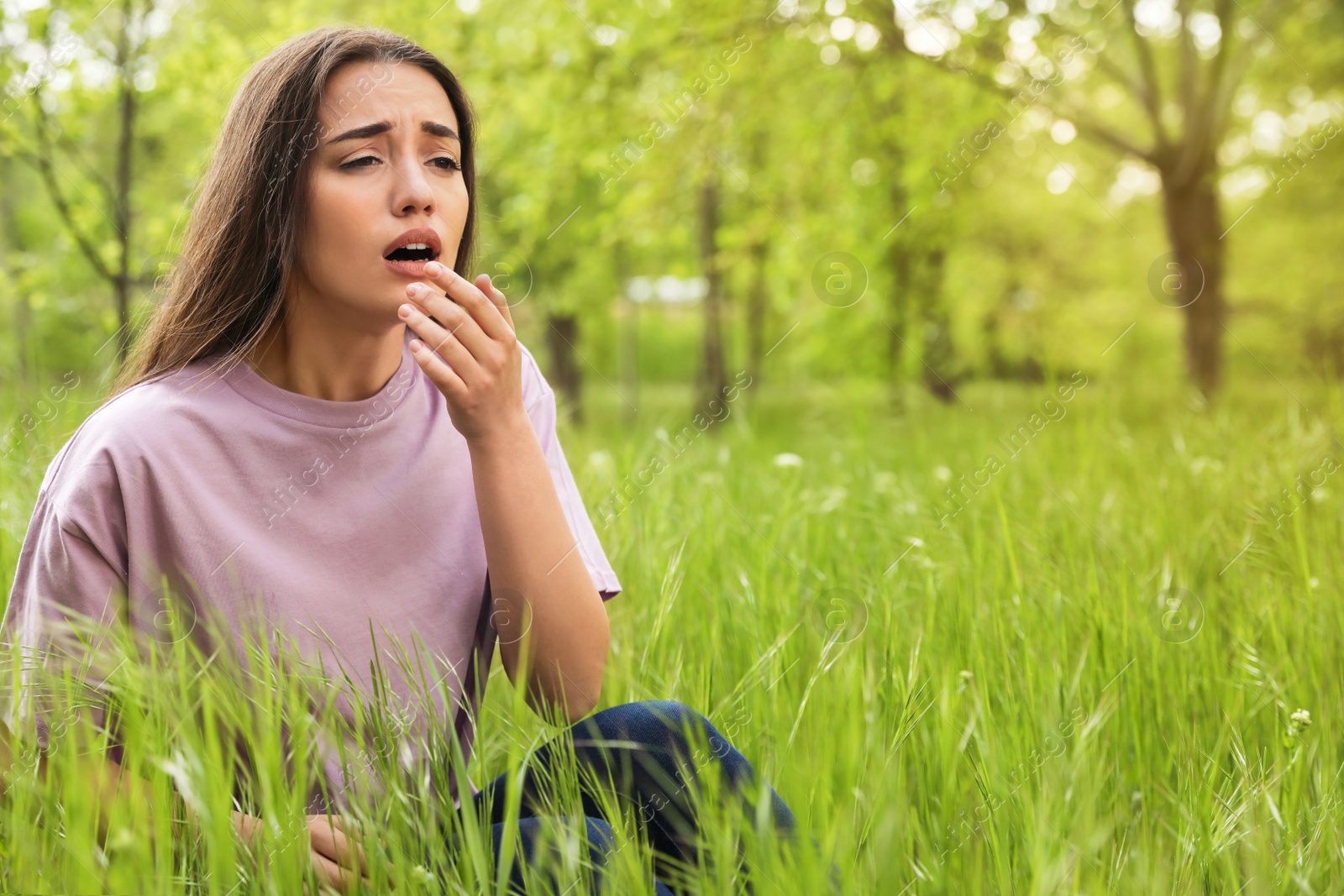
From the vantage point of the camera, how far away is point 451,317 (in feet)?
4.78

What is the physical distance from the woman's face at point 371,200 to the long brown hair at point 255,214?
0.10ft

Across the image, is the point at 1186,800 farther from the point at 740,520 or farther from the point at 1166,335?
the point at 1166,335

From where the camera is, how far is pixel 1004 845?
3.97 ft

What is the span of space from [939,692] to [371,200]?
3.89 feet

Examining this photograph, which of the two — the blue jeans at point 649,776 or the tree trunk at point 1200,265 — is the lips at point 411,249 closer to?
the blue jeans at point 649,776

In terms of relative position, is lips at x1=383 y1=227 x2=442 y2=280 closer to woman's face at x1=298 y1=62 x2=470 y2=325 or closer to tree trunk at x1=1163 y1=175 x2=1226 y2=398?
woman's face at x1=298 y1=62 x2=470 y2=325

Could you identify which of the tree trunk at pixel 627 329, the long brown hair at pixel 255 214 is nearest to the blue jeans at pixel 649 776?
the long brown hair at pixel 255 214

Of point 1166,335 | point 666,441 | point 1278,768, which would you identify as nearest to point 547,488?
point 1278,768

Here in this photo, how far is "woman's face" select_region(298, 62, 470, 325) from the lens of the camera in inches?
60.2

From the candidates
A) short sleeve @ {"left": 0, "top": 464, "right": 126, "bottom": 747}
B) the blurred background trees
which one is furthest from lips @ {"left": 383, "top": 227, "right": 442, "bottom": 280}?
the blurred background trees

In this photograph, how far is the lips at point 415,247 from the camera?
1533 millimetres

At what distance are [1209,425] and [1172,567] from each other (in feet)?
6.74

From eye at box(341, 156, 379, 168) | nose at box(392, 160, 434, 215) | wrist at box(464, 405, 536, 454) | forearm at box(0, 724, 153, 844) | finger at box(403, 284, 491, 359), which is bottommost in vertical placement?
forearm at box(0, 724, 153, 844)

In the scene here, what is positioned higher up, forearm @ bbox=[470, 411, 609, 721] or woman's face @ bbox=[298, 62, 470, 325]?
woman's face @ bbox=[298, 62, 470, 325]
